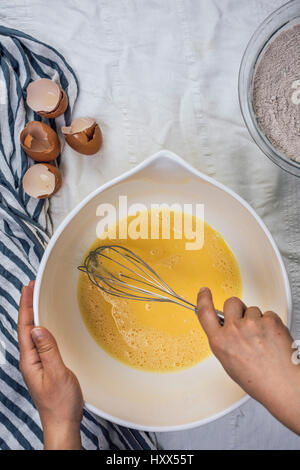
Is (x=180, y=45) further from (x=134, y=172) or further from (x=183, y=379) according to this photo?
(x=183, y=379)

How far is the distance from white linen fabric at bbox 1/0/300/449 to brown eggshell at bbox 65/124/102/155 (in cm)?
3

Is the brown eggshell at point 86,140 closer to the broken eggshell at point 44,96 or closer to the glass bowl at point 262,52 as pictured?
the broken eggshell at point 44,96

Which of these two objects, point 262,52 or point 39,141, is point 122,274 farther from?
point 262,52

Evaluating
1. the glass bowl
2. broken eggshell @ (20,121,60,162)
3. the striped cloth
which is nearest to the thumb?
the striped cloth

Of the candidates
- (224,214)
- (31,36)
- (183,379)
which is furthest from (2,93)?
(183,379)

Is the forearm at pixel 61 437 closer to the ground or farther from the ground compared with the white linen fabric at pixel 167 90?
closer to the ground

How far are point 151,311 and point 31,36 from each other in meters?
0.44

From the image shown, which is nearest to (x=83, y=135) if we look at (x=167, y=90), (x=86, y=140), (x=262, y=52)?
(x=86, y=140)

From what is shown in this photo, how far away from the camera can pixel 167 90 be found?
665 millimetres

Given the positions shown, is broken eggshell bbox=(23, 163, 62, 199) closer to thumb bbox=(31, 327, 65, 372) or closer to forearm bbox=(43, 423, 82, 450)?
thumb bbox=(31, 327, 65, 372)

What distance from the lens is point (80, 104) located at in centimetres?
67

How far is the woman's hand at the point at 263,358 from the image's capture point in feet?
1.53

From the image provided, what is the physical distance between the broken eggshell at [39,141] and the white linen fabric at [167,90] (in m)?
0.04

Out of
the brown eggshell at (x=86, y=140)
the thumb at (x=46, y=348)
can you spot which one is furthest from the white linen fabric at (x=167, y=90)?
the thumb at (x=46, y=348)
